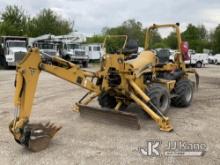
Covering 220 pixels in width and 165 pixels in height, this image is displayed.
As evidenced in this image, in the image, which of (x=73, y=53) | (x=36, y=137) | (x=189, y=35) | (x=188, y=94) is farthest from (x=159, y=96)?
(x=189, y=35)

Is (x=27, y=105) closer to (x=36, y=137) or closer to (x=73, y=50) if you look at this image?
(x=36, y=137)

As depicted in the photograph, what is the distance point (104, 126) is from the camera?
24.6 feet

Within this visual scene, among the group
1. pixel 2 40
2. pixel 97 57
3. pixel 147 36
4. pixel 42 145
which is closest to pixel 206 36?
pixel 97 57

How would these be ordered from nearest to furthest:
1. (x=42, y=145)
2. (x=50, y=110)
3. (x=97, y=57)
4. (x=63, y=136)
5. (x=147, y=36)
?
1. (x=42, y=145)
2. (x=63, y=136)
3. (x=50, y=110)
4. (x=147, y=36)
5. (x=97, y=57)

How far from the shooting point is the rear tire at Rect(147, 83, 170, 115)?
7.79 meters

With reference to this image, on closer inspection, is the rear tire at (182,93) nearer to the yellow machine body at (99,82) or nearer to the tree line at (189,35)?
the yellow machine body at (99,82)

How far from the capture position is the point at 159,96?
25.9 ft

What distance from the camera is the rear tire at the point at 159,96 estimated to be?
7.79m

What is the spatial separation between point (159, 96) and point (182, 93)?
1786mm

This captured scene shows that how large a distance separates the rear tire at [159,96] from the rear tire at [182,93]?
1220 mm

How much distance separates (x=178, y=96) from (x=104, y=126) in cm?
281

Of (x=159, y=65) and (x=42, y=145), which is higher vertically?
(x=159, y=65)

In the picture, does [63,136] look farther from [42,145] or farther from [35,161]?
[35,161]

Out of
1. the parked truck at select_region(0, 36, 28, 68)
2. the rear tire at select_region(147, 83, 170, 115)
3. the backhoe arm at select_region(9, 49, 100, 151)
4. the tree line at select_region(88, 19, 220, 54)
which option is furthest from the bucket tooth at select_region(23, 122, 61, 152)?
the tree line at select_region(88, 19, 220, 54)
